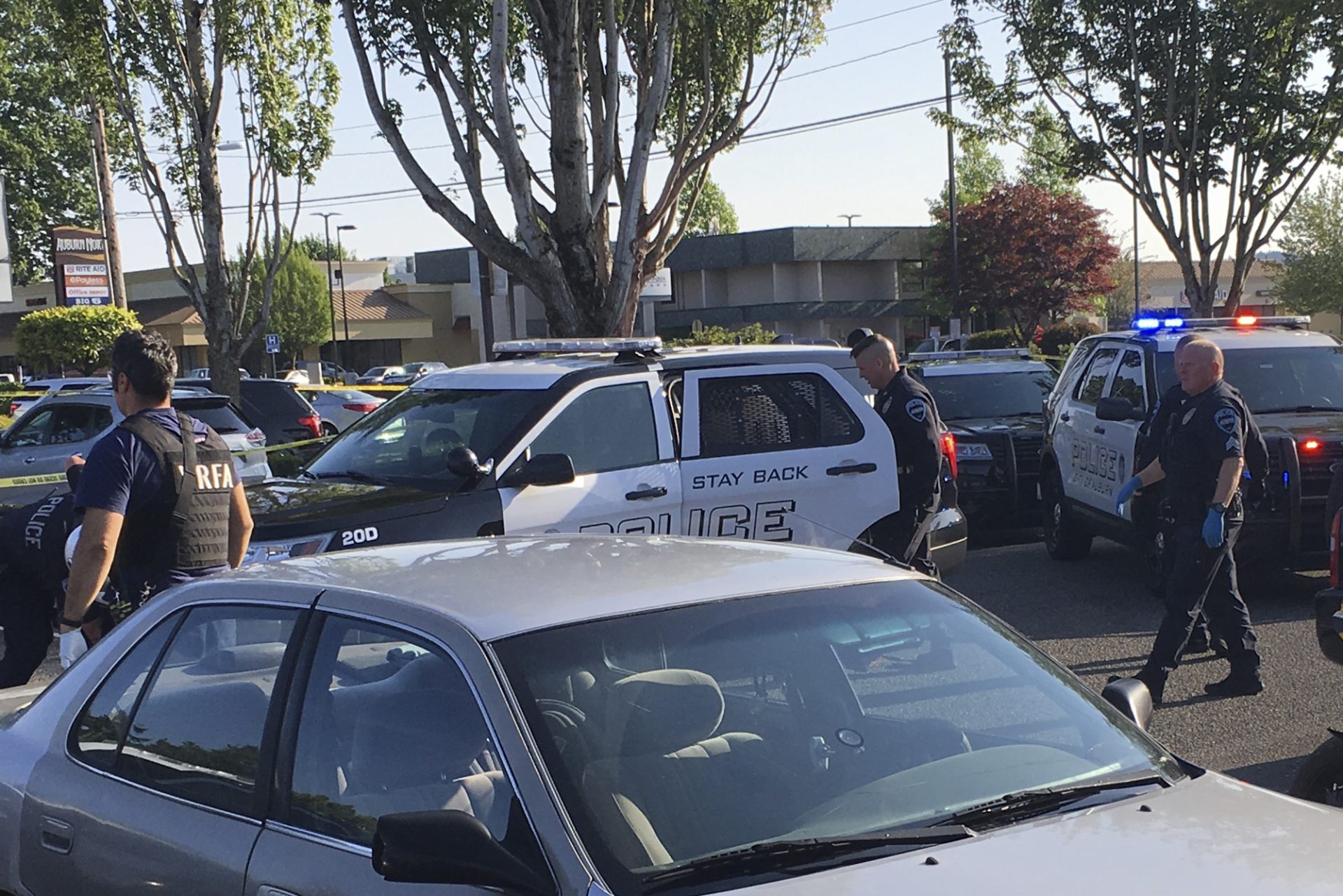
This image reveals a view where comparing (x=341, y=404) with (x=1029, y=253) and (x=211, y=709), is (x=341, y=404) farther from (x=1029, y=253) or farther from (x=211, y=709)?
(x=1029, y=253)

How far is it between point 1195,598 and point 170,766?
5426 mm

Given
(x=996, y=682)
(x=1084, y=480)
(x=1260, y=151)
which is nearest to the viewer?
(x=996, y=682)

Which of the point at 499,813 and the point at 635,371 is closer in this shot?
the point at 499,813

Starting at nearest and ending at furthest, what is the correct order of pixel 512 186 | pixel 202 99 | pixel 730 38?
pixel 512 186, pixel 730 38, pixel 202 99

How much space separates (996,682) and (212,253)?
18368 millimetres

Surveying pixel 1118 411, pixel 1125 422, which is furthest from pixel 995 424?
pixel 1118 411

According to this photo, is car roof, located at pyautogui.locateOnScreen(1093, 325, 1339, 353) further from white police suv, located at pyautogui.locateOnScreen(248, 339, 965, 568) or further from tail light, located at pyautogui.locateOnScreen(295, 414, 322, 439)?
tail light, located at pyautogui.locateOnScreen(295, 414, 322, 439)

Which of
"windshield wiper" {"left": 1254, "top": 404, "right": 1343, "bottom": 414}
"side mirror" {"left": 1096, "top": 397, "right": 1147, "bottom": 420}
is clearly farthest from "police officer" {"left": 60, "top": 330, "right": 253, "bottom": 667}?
"windshield wiper" {"left": 1254, "top": 404, "right": 1343, "bottom": 414}

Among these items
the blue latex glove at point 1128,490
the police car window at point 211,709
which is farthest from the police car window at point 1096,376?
the police car window at point 211,709

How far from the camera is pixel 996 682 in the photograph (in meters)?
3.33

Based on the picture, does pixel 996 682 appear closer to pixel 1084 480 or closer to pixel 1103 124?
pixel 1084 480

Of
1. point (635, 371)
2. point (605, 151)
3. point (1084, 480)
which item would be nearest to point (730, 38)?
point (605, 151)

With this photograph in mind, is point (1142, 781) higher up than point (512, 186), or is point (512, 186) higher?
point (512, 186)

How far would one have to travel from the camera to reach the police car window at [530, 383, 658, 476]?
7898mm
